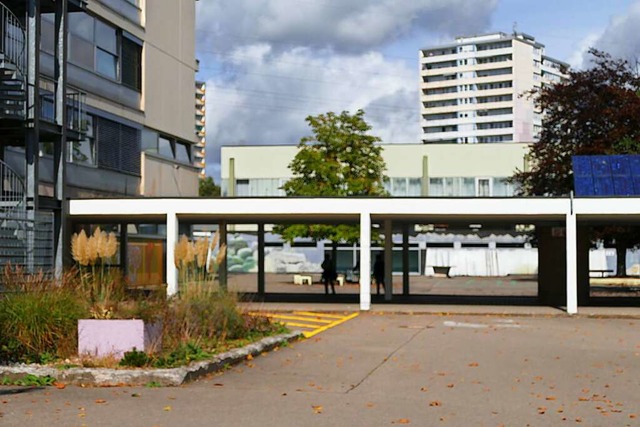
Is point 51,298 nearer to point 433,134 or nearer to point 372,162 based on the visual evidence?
point 372,162

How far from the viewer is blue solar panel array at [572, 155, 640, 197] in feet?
93.2

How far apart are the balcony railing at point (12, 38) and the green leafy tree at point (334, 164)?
20.6 m

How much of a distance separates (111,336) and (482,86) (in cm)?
16109

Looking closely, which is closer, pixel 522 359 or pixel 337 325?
pixel 522 359

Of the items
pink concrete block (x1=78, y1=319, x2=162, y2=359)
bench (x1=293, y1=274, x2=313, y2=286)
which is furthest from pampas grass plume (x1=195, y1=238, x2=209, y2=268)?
bench (x1=293, y1=274, x2=313, y2=286)

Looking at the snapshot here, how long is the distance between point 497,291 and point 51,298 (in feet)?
99.4

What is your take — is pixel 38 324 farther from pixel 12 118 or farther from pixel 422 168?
pixel 422 168

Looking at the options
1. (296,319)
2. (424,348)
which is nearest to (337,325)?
(296,319)

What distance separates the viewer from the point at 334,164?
4497 cm

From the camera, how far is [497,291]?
4141 centimetres

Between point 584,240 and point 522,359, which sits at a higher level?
point 584,240

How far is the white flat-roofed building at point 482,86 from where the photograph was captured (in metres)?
164

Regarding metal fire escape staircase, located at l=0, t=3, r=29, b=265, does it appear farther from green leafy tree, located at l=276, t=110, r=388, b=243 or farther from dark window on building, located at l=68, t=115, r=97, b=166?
green leafy tree, located at l=276, t=110, r=388, b=243

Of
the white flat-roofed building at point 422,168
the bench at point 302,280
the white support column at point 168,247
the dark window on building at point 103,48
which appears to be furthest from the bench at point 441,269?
the white support column at point 168,247
